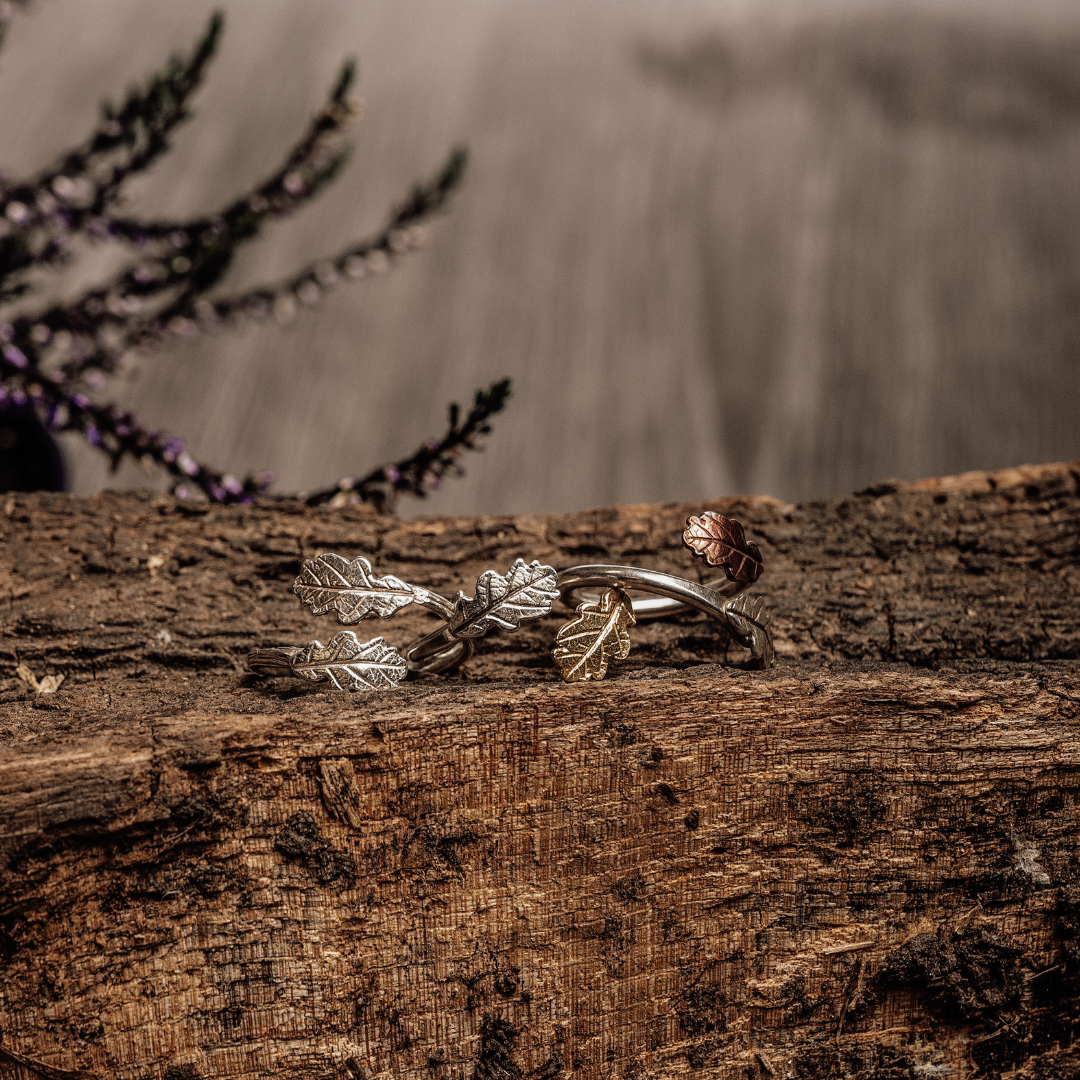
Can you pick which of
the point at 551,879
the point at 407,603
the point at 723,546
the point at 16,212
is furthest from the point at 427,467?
the point at 16,212

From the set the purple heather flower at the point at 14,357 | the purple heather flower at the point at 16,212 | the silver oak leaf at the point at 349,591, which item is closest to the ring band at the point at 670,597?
the silver oak leaf at the point at 349,591

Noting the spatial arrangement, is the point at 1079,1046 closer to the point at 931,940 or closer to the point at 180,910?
the point at 931,940

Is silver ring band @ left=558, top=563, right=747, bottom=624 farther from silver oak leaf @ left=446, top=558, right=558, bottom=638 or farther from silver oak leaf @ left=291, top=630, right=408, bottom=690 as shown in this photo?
silver oak leaf @ left=291, top=630, right=408, bottom=690

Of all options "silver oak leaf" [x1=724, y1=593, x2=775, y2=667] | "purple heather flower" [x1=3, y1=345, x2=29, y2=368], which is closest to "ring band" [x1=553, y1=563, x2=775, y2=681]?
"silver oak leaf" [x1=724, y1=593, x2=775, y2=667]

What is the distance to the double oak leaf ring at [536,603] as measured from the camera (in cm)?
72

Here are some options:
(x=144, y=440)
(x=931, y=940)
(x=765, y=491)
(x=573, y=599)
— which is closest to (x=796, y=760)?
(x=931, y=940)

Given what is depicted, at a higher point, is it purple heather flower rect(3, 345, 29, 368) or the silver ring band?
purple heather flower rect(3, 345, 29, 368)

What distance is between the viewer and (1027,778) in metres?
0.61

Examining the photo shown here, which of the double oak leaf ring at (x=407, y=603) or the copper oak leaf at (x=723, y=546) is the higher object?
the copper oak leaf at (x=723, y=546)

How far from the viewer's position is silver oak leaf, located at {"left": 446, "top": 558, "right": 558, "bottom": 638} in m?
0.74

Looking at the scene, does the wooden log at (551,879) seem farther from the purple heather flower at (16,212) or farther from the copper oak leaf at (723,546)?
the purple heather flower at (16,212)

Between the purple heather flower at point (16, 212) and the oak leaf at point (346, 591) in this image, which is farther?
the purple heather flower at point (16, 212)

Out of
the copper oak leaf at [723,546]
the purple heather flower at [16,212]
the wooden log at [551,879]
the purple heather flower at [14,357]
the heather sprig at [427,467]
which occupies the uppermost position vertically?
the purple heather flower at [16,212]

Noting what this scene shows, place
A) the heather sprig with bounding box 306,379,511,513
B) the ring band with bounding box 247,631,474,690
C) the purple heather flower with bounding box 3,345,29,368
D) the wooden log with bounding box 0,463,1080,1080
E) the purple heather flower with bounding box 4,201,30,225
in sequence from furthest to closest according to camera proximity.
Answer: the purple heather flower with bounding box 4,201,30,225 → the purple heather flower with bounding box 3,345,29,368 → the heather sprig with bounding box 306,379,511,513 → the ring band with bounding box 247,631,474,690 → the wooden log with bounding box 0,463,1080,1080
